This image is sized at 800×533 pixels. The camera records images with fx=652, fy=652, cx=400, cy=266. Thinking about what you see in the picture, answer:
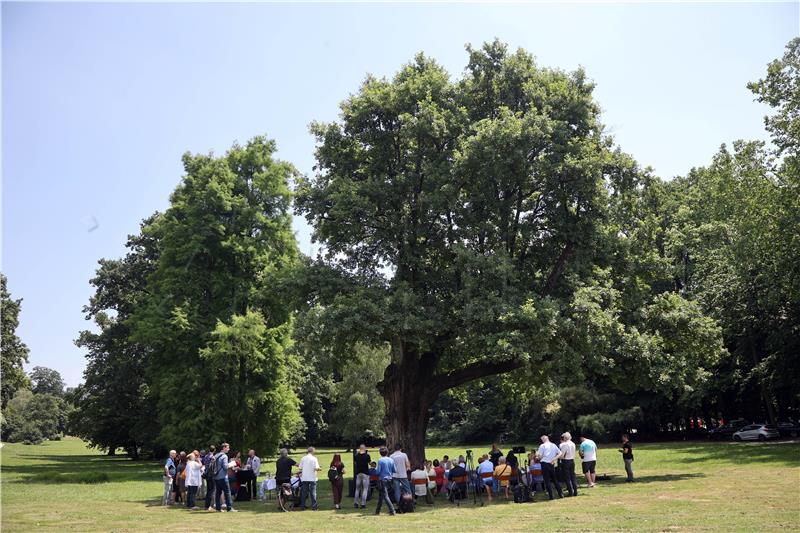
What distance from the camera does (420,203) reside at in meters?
24.3

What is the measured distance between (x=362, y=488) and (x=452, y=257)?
9.57m

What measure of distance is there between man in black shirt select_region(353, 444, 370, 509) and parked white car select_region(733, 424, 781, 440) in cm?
3567

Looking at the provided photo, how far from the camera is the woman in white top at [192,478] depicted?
19766 mm

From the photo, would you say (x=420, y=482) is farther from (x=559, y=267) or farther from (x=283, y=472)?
(x=559, y=267)

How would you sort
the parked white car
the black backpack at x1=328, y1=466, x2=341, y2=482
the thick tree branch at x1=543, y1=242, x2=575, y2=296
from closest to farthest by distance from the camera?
the black backpack at x1=328, y1=466, x2=341, y2=482 → the thick tree branch at x1=543, y1=242, x2=575, y2=296 → the parked white car

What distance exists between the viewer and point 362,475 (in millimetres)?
19422

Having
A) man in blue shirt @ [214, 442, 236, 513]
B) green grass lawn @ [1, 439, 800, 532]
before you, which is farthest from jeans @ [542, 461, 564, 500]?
man in blue shirt @ [214, 442, 236, 513]

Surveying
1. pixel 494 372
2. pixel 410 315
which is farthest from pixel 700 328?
pixel 410 315

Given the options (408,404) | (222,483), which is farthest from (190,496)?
(408,404)

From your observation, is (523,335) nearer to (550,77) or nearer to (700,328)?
(700,328)

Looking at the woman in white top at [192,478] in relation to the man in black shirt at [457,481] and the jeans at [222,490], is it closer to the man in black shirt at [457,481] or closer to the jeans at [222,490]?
the jeans at [222,490]

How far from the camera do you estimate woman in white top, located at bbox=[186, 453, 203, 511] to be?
19766 millimetres

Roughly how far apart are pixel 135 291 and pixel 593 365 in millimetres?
42170

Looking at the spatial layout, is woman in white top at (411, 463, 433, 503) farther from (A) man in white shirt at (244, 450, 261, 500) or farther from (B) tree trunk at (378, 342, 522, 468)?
(A) man in white shirt at (244, 450, 261, 500)
